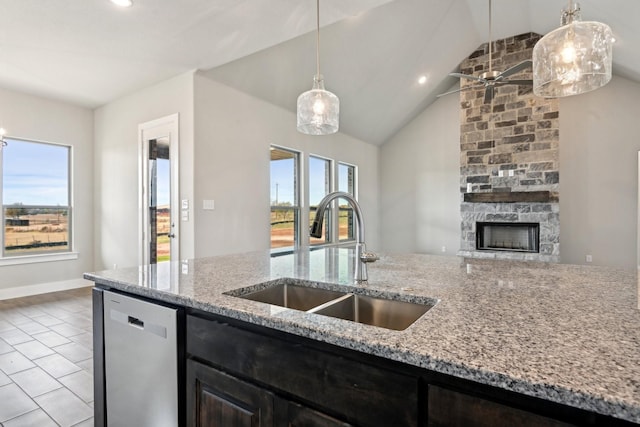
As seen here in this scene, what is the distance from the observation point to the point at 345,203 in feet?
22.9

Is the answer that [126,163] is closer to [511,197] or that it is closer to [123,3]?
[123,3]

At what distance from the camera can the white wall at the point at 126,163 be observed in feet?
12.9

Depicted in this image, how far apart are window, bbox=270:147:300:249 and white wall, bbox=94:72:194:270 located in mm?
1370

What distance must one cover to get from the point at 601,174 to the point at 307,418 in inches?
271

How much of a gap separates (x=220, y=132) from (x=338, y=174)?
2.86 m

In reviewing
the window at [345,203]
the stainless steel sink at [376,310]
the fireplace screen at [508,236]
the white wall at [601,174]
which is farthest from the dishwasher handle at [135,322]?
the white wall at [601,174]

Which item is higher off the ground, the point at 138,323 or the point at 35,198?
the point at 35,198

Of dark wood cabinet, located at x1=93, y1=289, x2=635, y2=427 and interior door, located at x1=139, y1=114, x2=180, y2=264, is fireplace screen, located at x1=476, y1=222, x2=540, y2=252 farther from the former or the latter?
dark wood cabinet, located at x1=93, y1=289, x2=635, y2=427

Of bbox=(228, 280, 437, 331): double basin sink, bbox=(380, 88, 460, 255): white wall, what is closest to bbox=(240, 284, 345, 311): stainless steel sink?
bbox=(228, 280, 437, 331): double basin sink

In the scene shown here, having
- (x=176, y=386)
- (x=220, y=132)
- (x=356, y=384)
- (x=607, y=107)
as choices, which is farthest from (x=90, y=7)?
(x=607, y=107)

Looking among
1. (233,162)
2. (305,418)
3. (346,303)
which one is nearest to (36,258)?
(233,162)

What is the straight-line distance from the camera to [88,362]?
2.63m

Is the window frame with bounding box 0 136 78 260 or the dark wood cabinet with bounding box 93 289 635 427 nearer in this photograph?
the dark wood cabinet with bounding box 93 289 635 427

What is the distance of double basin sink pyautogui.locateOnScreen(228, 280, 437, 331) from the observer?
3.95 ft
